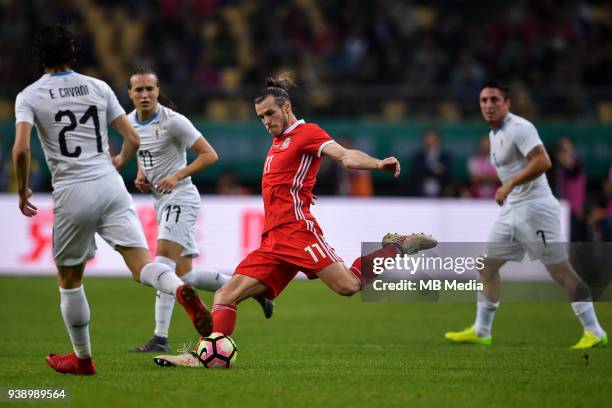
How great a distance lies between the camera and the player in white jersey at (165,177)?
948cm

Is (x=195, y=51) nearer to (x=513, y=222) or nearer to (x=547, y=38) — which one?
(x=547, y=38)

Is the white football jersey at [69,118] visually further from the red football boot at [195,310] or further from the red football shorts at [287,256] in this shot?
the red football shorts at [287,256]

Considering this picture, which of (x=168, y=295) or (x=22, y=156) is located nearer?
(x=22, y=156)

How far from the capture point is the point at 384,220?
1823 cm

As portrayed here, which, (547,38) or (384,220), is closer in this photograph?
(384,220)

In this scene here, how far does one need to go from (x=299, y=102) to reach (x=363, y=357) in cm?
1233

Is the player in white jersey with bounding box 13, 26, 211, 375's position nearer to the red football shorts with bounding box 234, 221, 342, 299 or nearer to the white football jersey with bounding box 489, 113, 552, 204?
the red football shorts with bounding box 234, 221, 342, 299

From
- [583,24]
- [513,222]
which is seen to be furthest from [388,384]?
[583,24]

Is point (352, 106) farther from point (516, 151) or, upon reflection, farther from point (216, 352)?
point (216, 352)

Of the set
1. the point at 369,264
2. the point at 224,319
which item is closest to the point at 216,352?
the point at 224,319

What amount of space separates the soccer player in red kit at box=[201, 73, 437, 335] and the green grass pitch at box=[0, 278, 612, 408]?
2.08ft

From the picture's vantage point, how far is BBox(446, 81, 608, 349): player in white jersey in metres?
9.65

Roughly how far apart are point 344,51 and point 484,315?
1319 cm

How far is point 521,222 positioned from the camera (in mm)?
10070
